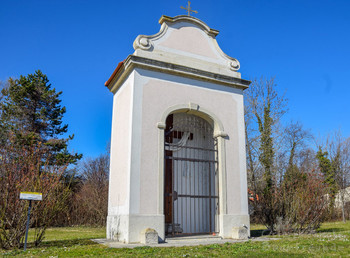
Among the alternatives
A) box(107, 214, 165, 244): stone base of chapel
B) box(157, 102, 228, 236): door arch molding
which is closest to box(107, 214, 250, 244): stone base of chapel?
box(107, 214, 165, 244): stone base of chapel

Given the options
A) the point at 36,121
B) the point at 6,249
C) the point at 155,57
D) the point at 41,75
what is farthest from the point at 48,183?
the point at 41,75

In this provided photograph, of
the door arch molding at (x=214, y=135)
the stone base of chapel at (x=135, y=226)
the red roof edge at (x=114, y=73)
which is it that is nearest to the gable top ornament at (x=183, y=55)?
the red roof edge at (x=114, y=73)

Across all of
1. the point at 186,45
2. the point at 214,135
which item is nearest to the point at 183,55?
the point at 186,45

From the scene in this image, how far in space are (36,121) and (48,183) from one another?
15.6m

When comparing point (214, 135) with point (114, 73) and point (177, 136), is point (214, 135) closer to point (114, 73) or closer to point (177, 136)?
point (177, 136)

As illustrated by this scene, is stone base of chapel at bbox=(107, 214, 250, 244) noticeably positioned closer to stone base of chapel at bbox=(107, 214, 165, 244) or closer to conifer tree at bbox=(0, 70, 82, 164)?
stone base of chapel at bbox=(107, 214, 165, 244)

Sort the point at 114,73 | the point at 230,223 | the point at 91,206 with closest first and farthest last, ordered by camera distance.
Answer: the point at 230,223, the point at 114,73, the point at 91,206

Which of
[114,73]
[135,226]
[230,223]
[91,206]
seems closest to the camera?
[135,226]

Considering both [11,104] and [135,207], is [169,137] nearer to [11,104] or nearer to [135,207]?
[135,207]

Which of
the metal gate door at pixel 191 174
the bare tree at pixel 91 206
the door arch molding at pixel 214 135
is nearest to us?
the door arch molding at pixel 214 135

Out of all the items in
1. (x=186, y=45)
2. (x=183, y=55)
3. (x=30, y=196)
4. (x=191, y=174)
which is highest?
(x=186, y=45)

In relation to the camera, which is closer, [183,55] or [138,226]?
[138,226]

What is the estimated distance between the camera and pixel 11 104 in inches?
830

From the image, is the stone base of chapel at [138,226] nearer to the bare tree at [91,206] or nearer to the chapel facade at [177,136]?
the chapel facade at [177,136]
